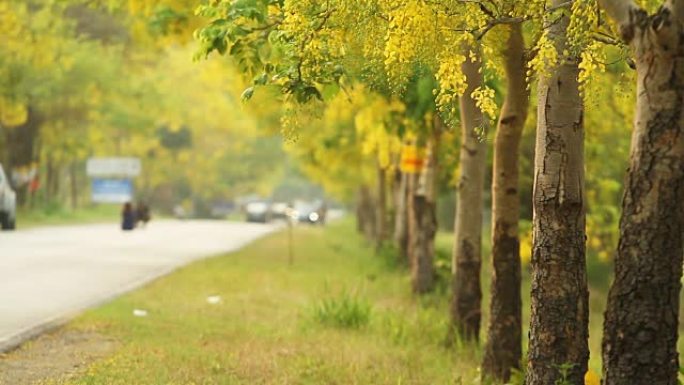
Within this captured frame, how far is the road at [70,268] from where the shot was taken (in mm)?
13992

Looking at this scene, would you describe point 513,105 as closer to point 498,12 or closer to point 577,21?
point 498,12

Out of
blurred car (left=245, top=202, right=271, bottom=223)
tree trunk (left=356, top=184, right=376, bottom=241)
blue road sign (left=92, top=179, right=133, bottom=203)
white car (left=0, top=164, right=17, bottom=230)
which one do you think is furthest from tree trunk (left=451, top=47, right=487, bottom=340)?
blurred car (left=245, top=202, right=271, bottom=223)

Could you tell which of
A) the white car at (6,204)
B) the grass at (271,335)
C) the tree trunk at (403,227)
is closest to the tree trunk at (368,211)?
the white car at (6,204)

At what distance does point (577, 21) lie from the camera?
23.8ft

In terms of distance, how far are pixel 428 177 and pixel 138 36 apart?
566 centimetres

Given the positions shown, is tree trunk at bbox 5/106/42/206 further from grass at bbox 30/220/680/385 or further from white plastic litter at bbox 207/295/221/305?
white plastic litter at bbox 207/295/221/305

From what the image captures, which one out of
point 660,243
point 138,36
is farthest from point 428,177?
point 660,243

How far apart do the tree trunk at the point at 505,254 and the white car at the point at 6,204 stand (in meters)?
25.4

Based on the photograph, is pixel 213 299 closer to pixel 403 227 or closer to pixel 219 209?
pixel 403 227

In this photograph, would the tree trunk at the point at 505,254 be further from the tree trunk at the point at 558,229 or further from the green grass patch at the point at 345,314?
the green grass patch at the point at 345,314

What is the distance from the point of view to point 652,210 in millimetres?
6035

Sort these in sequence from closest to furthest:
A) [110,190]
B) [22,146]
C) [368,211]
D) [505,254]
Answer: [505,254] < [368,211] < [22,146] < [110,190]

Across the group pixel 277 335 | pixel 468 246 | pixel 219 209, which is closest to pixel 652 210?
pixel 468 246

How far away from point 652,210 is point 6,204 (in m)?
31.2
